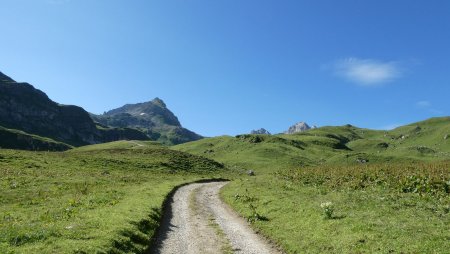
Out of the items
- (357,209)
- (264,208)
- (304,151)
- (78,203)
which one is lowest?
(78,203)

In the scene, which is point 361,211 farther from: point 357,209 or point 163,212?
point 163,212

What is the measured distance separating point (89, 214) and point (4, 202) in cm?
1338

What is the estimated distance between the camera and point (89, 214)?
29750mm

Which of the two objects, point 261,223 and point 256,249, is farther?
point 261,223

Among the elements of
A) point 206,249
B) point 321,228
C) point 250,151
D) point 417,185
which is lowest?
point 206,249

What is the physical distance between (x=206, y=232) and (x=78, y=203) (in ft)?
47.6

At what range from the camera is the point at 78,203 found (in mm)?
37125

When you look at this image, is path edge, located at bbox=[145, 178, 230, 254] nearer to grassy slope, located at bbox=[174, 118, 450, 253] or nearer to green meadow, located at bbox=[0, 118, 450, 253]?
green meadow, located at bbox=[0, 118, 450, 253]

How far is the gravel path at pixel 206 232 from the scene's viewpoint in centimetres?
2489

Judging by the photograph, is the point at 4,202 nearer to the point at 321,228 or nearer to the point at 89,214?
the point at 89,214

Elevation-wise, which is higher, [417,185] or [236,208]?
[417,185]

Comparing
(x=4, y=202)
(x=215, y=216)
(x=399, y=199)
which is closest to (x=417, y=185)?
(x=399, y=199)

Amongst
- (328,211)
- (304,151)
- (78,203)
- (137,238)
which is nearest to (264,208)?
(328,211)

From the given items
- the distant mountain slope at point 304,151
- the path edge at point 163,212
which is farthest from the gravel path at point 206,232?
the distant mountain slope at point 304,151
